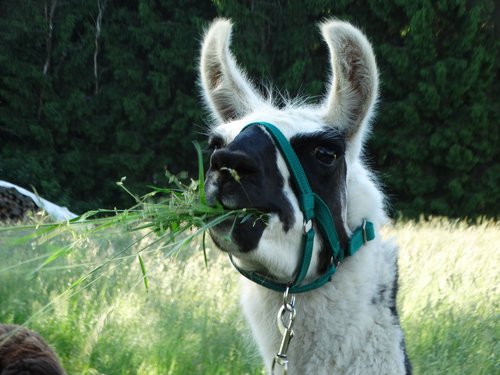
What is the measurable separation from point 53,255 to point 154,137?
1452 centimetres

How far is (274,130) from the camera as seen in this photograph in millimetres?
2154

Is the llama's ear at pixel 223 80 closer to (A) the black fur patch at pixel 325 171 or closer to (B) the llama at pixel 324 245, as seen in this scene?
(B) the llama at pixel 324 245

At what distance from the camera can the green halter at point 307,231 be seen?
7.02 ft

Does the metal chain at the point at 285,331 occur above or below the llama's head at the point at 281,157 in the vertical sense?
below

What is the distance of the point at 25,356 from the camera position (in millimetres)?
→ 3232

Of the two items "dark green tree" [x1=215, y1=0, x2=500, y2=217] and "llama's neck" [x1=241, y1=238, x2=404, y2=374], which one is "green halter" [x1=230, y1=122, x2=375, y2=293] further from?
"dark green tree" [x1=215, y1=0, x2=500, y2=217]

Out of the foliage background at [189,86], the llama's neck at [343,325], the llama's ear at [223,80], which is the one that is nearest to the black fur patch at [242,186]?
the llama's neck at [343,325]

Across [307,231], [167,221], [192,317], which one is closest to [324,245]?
[307,231]

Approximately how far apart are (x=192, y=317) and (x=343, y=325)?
7.12 feet

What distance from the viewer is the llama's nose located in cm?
190

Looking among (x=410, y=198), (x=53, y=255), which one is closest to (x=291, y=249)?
(x=53, y=255)

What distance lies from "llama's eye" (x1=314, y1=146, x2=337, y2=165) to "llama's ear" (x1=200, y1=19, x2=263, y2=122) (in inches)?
18.2

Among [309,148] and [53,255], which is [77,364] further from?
[309,148]

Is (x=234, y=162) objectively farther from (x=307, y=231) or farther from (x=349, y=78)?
(x=349, y=78)
